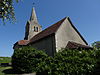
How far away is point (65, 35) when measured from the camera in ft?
71.5

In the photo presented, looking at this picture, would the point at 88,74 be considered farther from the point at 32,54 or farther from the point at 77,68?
the point at 32,54

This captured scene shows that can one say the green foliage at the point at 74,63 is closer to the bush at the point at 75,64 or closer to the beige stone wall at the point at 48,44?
the bush at the point at 75,64

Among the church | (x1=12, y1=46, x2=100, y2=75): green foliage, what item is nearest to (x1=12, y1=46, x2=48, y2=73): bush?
A: (x1=12, y1=46, x2=100, y2=75): green foliage

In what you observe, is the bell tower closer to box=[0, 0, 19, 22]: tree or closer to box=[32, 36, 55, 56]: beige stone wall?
box=[32, 36, 55, 56]: beige stone wall

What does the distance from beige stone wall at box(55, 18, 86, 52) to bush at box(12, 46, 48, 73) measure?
6.41m

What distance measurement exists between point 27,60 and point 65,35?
10388mm

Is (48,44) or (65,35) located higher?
(65,35)

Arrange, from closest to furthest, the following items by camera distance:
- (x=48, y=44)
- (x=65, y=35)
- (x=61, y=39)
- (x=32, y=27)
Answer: (x=61, y=39)
(x=48, y=44)
(x=65, y=35)
(x=32, y=27)

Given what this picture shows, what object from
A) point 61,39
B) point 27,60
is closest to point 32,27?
point 61,39

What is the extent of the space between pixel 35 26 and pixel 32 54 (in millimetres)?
23925

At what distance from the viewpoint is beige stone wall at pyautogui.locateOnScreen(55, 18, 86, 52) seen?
66.9 feet

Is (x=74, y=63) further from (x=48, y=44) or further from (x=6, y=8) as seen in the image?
(x=48, y=44)

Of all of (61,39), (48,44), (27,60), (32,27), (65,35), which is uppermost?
(32,27)

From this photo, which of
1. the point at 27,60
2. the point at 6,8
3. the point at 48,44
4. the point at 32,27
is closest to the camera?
the point at 6,8
